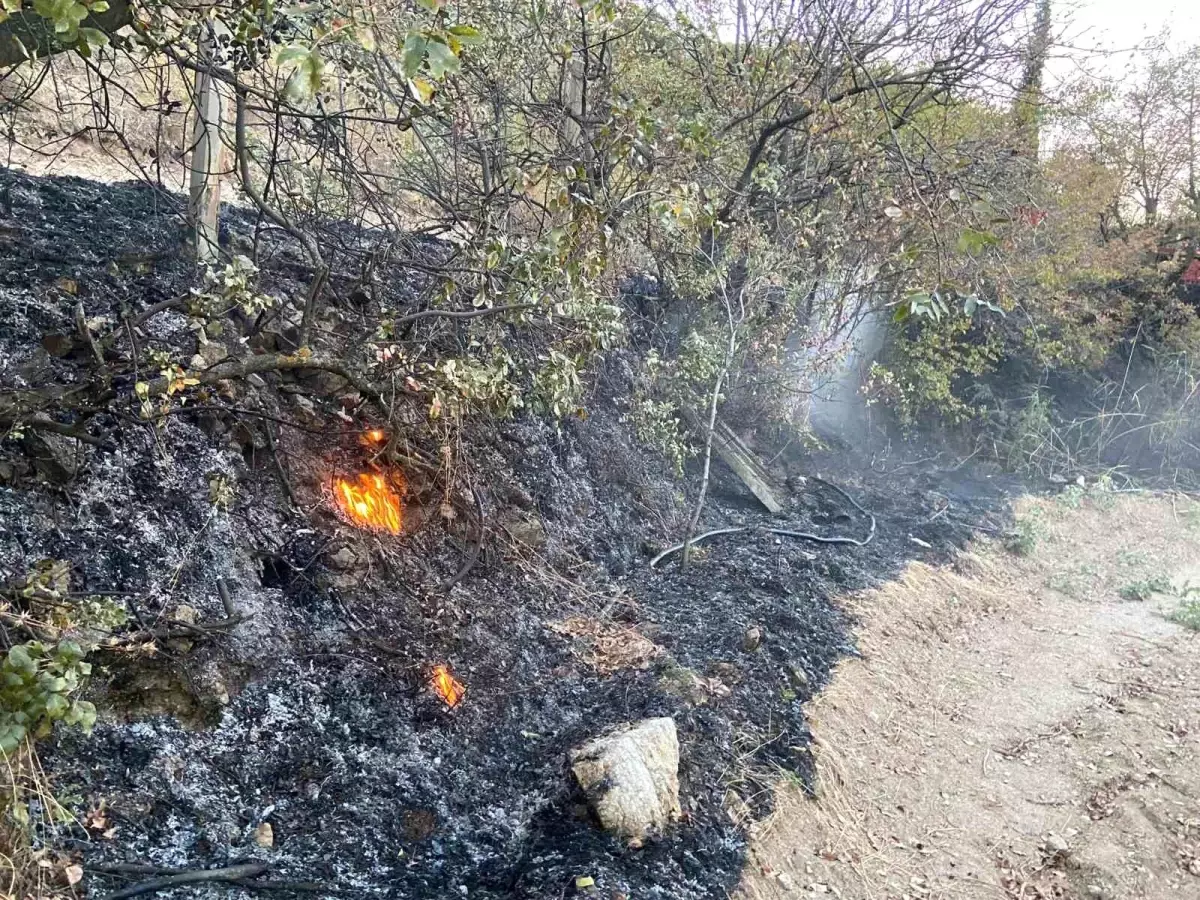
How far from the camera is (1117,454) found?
1119cm

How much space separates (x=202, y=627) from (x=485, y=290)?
5.56ft

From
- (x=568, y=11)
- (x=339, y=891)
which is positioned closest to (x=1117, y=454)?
(x=568, y=11)

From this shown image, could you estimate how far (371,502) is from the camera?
152 inches

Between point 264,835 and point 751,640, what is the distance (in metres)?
2.67

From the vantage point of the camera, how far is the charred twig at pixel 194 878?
201 cm

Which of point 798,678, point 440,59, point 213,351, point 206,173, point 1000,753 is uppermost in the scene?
point 440,59

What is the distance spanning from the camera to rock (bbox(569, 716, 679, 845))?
2781mm

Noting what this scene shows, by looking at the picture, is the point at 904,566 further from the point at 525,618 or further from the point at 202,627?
the point at 202,627

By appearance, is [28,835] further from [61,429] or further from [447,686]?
[447,686]

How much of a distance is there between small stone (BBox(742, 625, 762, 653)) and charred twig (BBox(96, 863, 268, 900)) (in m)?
2.70

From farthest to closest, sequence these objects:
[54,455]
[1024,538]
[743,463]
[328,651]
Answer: [1024,538] < [743,463] < [328,651] < [54,455]

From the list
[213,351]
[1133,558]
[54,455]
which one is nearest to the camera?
[54,455]

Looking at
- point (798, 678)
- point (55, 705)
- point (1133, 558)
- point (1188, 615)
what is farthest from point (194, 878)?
point (1133, 558)

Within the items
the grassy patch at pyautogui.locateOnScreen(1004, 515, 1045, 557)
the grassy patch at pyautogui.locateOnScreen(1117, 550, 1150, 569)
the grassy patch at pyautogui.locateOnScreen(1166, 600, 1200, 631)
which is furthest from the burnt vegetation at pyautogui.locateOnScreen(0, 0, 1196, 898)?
the grassy patch at pyautogui.locateOnScreen(1117, 550, 1150, 569)
